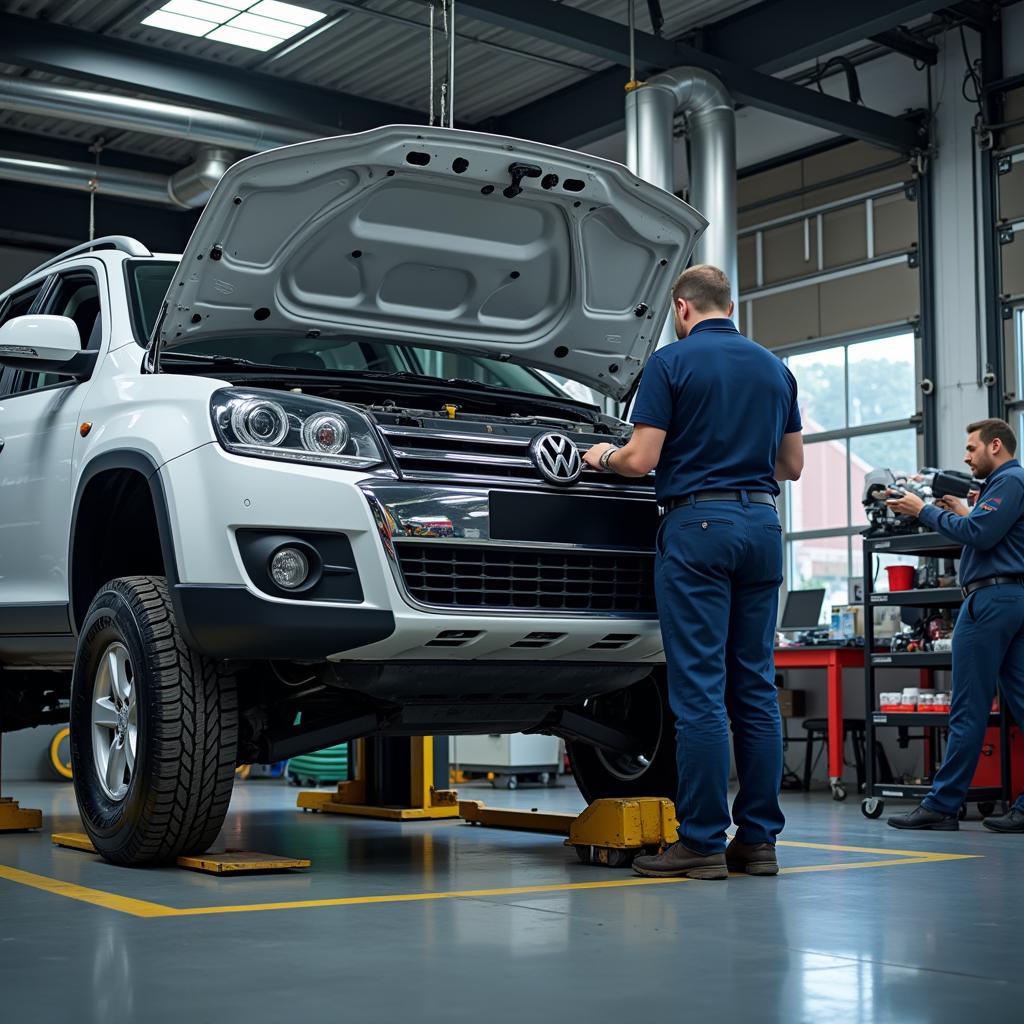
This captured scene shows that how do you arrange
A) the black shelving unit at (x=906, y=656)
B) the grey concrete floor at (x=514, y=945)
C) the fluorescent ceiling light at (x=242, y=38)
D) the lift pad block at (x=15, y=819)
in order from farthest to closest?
the fluorescent ceiling light at (x=242, y=38), the black shelving unit at (x=906, y=656), the lift pad block at (x=15, y=819), the grey concrete floor at (x=514, y=945)

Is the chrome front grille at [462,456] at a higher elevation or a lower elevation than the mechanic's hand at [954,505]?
lower

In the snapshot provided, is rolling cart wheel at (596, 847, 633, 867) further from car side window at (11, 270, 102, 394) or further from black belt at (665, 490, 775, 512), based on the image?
car side window at (11, 270, 102, 394)

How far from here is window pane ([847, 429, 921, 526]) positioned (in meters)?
12.9

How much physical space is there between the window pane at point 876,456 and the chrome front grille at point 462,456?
28.9 feet

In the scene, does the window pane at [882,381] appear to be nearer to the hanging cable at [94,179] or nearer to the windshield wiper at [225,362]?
the hanging cable at [94,179]

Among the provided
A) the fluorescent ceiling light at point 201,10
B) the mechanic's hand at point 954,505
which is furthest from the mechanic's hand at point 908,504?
the fluorescent ceiling light at point 201,10

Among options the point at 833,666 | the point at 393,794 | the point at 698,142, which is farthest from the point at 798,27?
the point at 393,794

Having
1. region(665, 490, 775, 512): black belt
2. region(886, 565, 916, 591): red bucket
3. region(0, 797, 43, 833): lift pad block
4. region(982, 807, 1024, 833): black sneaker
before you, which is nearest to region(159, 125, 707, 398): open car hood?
region(665, 490, 775, 512): black belt

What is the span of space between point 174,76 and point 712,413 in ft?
29.7

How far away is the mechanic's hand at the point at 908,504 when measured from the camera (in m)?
6.34

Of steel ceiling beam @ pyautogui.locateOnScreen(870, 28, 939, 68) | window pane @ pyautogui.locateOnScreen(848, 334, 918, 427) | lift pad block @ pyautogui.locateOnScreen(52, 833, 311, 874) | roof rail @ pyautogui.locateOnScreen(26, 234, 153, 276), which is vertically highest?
steel ceiling beam @ pyautogui.locateOnScreen(870, 28, 939, 68)

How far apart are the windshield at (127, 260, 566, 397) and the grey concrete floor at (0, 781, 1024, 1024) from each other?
5.58 ft

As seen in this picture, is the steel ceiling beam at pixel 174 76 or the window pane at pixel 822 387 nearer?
the steel ceiling beam at pixel 174 76

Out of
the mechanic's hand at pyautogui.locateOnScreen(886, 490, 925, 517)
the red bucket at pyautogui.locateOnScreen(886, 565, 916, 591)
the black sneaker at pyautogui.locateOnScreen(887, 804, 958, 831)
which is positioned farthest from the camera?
the red bucket at pyautogui.locateOnScreen(886, 565, 916, 591)
